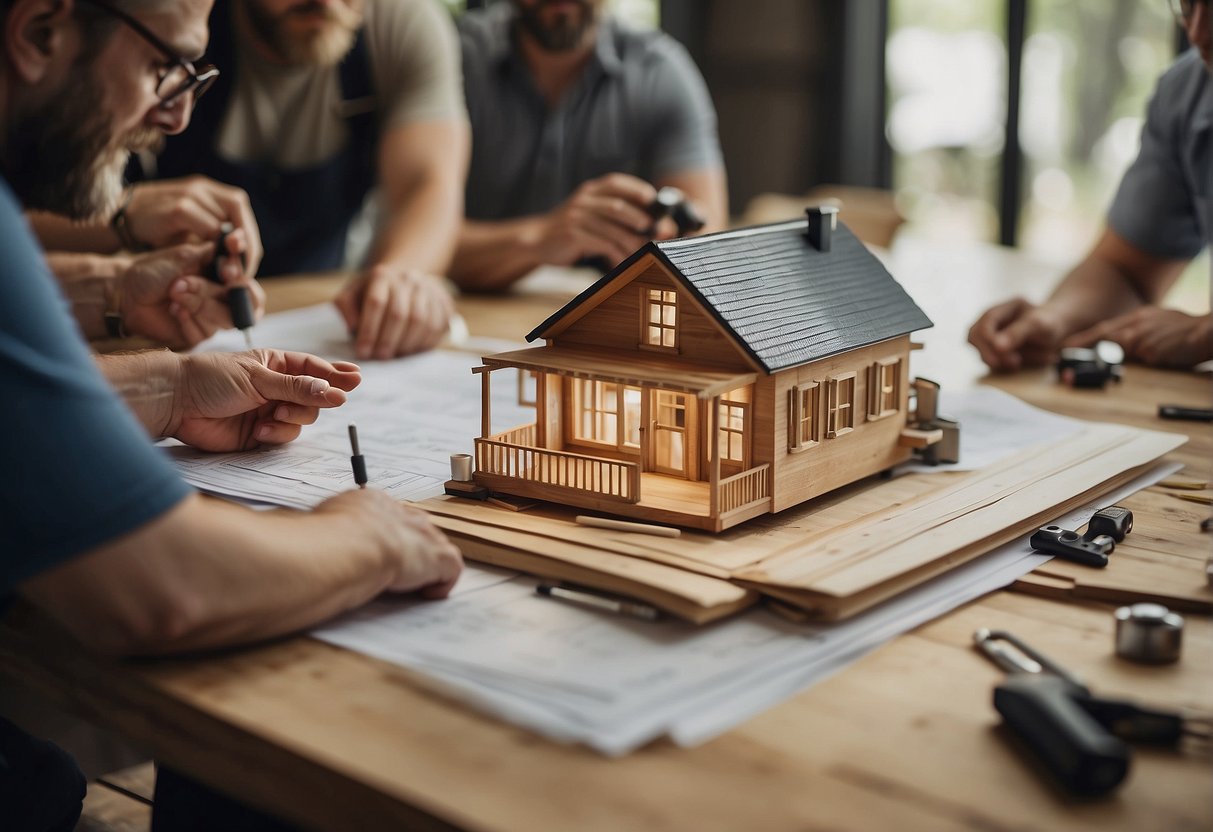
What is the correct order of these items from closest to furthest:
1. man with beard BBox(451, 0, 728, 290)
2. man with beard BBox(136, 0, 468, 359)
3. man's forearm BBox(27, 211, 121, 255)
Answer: man's forearm BBox(27, 211, 121, 255), man with beard BBox(136, 0, 468, 359), man with beard BBox(451, 0, 728, 290)

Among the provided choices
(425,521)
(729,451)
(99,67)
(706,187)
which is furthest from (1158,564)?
(706,187)

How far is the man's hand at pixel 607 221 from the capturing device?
2389 millimetres

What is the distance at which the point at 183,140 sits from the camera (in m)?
2.66

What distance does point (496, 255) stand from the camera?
2689 millimetres

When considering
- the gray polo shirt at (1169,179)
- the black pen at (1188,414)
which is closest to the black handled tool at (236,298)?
the black pen at (1188,414)

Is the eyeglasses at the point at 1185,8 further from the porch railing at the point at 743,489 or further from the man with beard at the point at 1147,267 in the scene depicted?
the porch railing at the point at 743,489

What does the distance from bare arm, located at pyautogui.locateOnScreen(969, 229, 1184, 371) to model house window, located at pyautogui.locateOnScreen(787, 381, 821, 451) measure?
830mm

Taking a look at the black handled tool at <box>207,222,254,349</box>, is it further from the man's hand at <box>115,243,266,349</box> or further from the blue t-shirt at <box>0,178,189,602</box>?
the blue t-shirt at <box>0,178,189,602</box>

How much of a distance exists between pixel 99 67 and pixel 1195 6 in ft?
3.95

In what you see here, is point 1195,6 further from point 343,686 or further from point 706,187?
point 706,187

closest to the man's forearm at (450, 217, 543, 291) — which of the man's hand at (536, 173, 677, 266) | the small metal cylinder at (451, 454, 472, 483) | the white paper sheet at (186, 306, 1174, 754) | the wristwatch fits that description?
the man's hand at (536, 173, 677, 266)

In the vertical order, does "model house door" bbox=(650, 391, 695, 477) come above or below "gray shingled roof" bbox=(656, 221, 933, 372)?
below

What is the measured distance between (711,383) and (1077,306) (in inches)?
49.6

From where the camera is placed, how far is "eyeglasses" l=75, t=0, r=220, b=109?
3.57 feet
